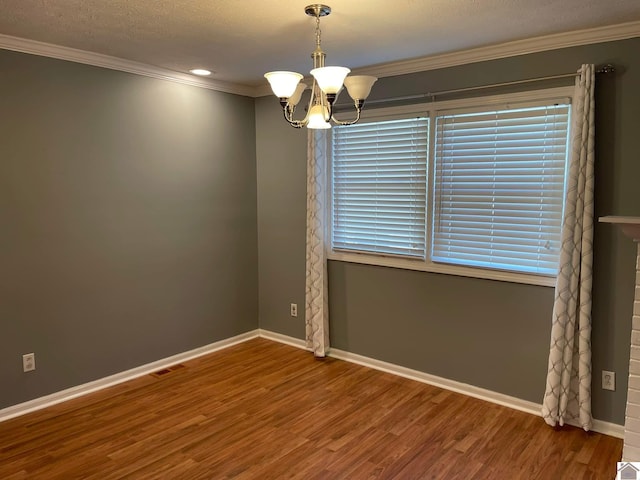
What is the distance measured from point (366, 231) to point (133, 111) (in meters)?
2.06

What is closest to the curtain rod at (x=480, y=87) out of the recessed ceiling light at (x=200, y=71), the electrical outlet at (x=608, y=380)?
the recessed ceiling light at (x=200, y=71)

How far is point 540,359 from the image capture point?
3109 mm

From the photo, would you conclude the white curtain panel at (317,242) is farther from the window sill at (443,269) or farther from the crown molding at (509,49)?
the crown molding at (509,49)


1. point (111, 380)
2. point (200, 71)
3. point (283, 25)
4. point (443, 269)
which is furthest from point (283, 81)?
point (111, 380)

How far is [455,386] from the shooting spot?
350 cm

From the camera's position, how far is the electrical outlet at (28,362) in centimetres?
313

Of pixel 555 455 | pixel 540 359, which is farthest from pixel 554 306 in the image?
pixel 555 455

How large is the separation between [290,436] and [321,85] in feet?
6.80

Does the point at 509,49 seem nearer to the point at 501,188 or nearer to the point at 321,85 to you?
the point at 501,188

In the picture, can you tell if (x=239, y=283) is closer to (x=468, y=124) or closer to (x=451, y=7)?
(x=468, y=124)

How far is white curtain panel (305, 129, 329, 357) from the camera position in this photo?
401 centimetres

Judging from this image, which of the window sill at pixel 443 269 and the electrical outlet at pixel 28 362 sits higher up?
the window sill at pixel 443 269

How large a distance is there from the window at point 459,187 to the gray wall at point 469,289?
0.49ft

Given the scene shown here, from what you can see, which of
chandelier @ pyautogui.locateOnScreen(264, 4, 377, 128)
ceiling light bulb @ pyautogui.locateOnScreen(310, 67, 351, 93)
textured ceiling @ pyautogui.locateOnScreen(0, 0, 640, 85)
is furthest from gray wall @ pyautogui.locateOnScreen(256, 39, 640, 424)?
ceiling light bulb @ pyautogui.locateOnScreen(310, 67, 351, 93)
